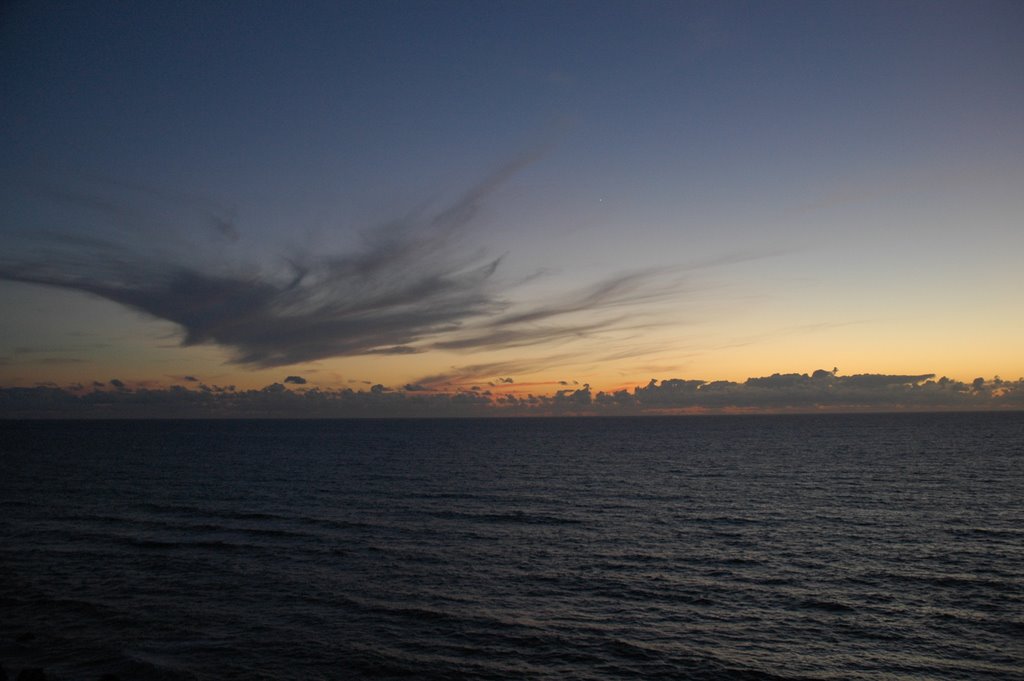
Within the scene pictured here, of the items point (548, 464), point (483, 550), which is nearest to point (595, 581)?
point (483, 550)

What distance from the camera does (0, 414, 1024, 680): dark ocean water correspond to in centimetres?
2619

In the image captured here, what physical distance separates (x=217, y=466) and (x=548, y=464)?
58.0m

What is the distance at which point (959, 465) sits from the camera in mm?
Result: 96938

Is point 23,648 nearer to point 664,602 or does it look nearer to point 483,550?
point 483,550

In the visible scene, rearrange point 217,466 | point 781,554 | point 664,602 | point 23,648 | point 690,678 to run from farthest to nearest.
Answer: point 217,466
point 781,554
point 664,602
point 23,648
point 690,678

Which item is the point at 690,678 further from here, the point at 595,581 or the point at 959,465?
the point at 959,465

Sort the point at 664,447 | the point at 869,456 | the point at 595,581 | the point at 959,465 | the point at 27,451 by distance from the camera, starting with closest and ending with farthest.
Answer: the point at 595,581, the point at 959,465, the point at 869,456, the point at 27,451, the point at 664,447

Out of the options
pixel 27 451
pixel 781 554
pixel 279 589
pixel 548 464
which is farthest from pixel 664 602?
pixel 27 451

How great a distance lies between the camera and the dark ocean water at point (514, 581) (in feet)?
85.9

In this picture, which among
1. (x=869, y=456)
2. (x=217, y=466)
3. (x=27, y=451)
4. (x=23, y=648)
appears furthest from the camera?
(x=27, y=451)

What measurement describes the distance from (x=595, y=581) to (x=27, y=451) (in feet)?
520

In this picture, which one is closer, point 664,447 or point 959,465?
point 959,465

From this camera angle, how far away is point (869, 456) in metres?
117

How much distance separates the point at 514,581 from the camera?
121 feet
